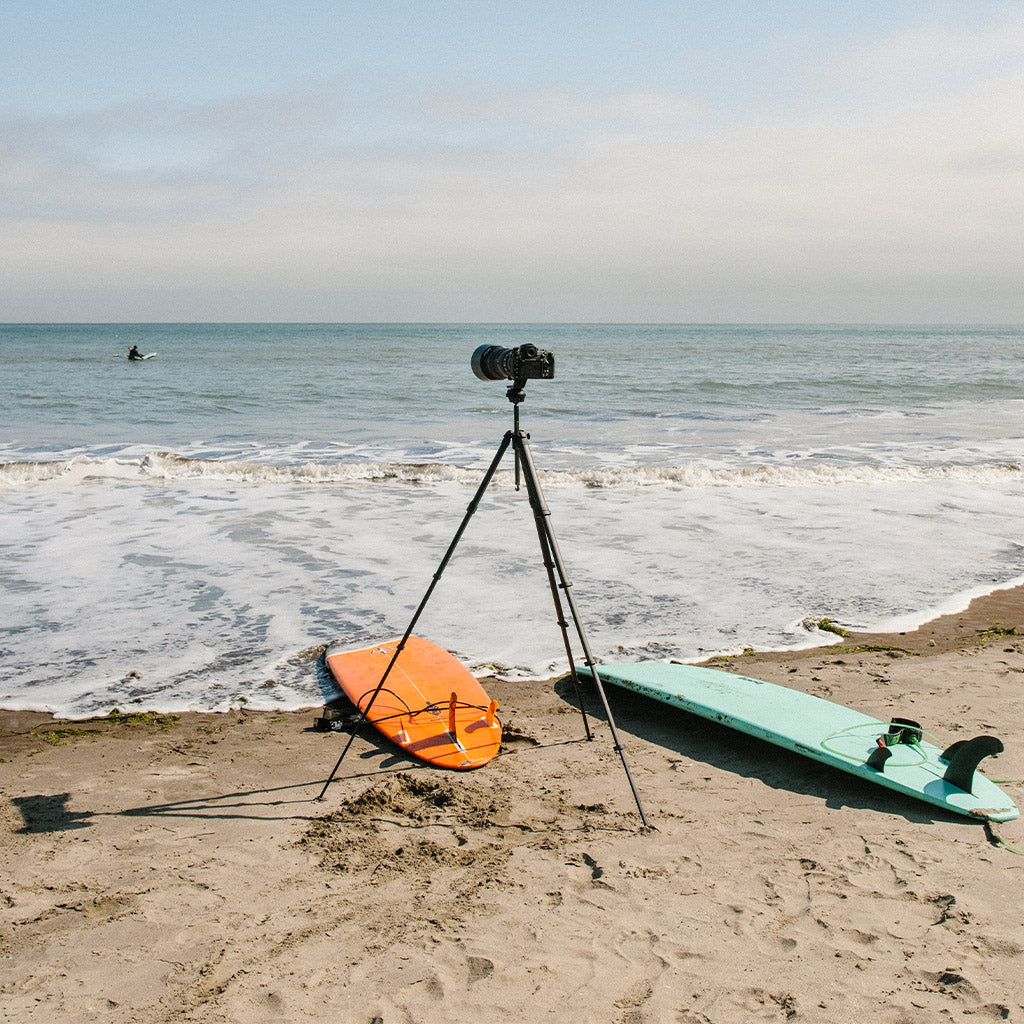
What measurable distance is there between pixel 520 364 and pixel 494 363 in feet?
0.48

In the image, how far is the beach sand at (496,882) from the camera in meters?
2.16

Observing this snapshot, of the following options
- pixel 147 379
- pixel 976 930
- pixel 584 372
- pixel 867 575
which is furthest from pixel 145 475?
pixel 584 372

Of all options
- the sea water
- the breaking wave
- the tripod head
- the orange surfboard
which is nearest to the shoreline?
the sea water

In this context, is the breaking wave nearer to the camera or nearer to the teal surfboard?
the teal surfboard

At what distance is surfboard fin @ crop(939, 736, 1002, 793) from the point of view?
3119mm

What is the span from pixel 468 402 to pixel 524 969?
19.6 meters

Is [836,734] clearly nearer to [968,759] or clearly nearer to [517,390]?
[968,759]

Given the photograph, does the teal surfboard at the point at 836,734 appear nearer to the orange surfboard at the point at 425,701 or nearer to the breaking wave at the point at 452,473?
the orange surfboard at the point at 425,701

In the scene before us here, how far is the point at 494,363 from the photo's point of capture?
10.6 ft

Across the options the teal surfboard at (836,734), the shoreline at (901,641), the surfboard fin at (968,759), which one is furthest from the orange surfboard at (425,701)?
the surfboard fin at (968,759)

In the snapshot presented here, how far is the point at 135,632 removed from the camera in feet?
17.1

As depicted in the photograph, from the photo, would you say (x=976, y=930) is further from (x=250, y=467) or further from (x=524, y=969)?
(x=250, y=467)

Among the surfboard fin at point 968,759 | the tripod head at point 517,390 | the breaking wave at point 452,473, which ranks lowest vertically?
the surfboard fin at point 968,759

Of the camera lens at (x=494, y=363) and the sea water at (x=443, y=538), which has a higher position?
the camera lens at (x=494, y=363)
